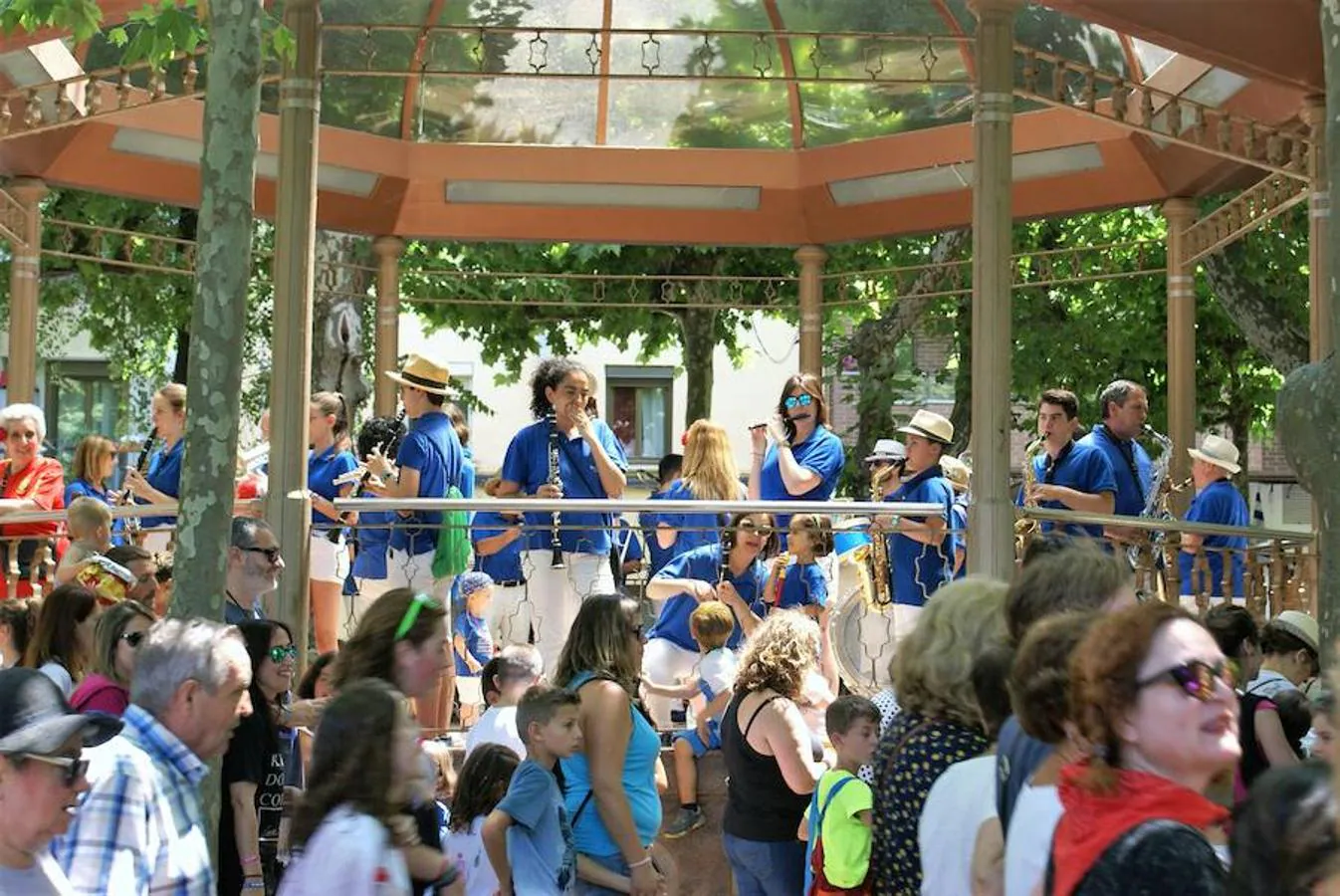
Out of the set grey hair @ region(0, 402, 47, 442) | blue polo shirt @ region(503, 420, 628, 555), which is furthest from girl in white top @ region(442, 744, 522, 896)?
grey hair @ region(0, 402, 47, 442)

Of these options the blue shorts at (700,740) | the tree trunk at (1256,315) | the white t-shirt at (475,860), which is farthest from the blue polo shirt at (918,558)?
the tree trunk at (1256,315)

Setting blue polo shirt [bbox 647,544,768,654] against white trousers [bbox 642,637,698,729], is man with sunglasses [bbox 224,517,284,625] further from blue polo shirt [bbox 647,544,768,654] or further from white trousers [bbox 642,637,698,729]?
blue polo shirt [bbox 647,544,768,654]

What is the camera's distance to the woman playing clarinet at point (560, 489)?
10.5 meters

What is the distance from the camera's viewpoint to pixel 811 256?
599 inches

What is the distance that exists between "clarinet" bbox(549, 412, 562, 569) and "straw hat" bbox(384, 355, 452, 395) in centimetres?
61

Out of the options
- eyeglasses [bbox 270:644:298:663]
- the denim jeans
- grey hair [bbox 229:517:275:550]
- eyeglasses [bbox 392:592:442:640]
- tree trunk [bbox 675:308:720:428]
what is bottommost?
the denim jeans

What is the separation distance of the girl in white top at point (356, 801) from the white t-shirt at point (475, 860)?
191cm

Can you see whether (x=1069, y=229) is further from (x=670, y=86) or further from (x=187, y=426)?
(x=187, y=426)

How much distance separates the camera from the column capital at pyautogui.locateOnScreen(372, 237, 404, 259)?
49.7 ft

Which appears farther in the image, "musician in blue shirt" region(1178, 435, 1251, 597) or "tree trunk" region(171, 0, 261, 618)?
"musician in blue shirt" region(1178, 435, 1251, 597)

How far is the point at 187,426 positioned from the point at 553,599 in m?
4.91

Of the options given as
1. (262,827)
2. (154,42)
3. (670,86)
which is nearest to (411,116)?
(670,86)

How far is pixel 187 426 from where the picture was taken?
19.3ft

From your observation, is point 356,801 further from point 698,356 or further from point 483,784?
point 698,356
